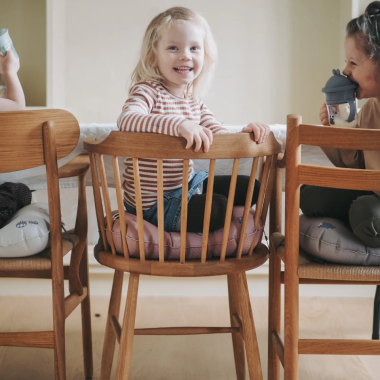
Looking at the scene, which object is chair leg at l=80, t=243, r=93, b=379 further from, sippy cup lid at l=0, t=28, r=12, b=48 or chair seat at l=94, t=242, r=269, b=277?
sippy cup lid at l=0, t=28, r=12, b=48

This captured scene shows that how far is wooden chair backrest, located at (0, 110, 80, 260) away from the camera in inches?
40.1

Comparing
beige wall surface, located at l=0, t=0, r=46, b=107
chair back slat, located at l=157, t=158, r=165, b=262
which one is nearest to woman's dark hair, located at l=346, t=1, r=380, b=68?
chair back slat, located at l=157, t=158, r=165, b=262

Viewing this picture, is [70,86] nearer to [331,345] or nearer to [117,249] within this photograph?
[117,249]

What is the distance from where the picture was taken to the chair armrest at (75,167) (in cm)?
123

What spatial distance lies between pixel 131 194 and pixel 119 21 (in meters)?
1.52

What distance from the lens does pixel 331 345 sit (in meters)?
1.02

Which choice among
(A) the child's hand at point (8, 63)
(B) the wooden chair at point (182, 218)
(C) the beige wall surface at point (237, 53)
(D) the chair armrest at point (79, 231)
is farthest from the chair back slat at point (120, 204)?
(C) the beige wall surface at point (237, 53)

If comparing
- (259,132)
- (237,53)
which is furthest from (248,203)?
(237,53)

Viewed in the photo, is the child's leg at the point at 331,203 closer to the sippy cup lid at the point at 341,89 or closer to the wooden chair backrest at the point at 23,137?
the sippy cup lid at the point at 341,89

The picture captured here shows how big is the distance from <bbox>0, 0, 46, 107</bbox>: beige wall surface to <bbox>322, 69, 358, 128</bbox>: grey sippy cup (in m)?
1.66

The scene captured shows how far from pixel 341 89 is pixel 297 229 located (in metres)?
0.41

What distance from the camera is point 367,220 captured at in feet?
3.23

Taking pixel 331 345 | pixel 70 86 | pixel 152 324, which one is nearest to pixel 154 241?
pixel 331 345

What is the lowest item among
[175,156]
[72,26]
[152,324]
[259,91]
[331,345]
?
[152,324]
